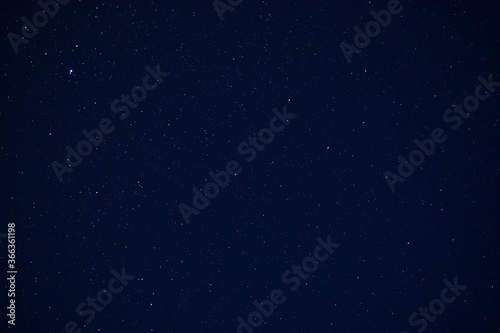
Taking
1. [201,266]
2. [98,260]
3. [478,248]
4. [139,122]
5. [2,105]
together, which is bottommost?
[478,248]

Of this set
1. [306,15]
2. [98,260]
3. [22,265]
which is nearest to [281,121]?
[306,15]

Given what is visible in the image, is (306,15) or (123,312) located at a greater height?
(306,15)

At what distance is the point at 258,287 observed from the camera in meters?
0.52

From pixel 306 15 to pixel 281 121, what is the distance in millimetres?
188

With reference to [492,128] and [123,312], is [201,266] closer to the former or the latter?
[123,312]

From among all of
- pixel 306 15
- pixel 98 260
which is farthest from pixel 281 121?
pixel 98 260
